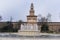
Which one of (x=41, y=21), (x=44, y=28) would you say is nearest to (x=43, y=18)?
(x=41, y=21)

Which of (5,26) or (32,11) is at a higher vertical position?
(32,11)

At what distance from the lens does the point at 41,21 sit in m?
39.8

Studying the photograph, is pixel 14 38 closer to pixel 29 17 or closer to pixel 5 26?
pixel 29 17

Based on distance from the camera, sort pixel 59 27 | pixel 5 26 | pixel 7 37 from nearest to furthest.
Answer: pixel 7 37 < pixel 5 26 < pixel 59 27

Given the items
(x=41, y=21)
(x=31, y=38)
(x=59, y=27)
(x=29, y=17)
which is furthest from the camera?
(x=59, y=27)

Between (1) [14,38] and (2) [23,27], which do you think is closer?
(1) [14,38]

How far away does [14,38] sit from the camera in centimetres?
1280

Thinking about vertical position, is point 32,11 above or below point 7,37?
above

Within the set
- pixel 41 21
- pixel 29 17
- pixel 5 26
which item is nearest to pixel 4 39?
pixel 29 17

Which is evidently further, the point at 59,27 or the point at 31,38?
the point at 59,27

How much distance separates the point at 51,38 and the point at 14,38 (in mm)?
2491

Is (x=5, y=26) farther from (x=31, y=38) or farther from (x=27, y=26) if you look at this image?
(x=31, y=38)

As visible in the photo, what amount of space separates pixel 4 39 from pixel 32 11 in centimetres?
1835

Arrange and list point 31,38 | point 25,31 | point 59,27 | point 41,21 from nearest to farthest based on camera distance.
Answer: point 31,38 → point 25,31 → point 41,21 → point 59,27
